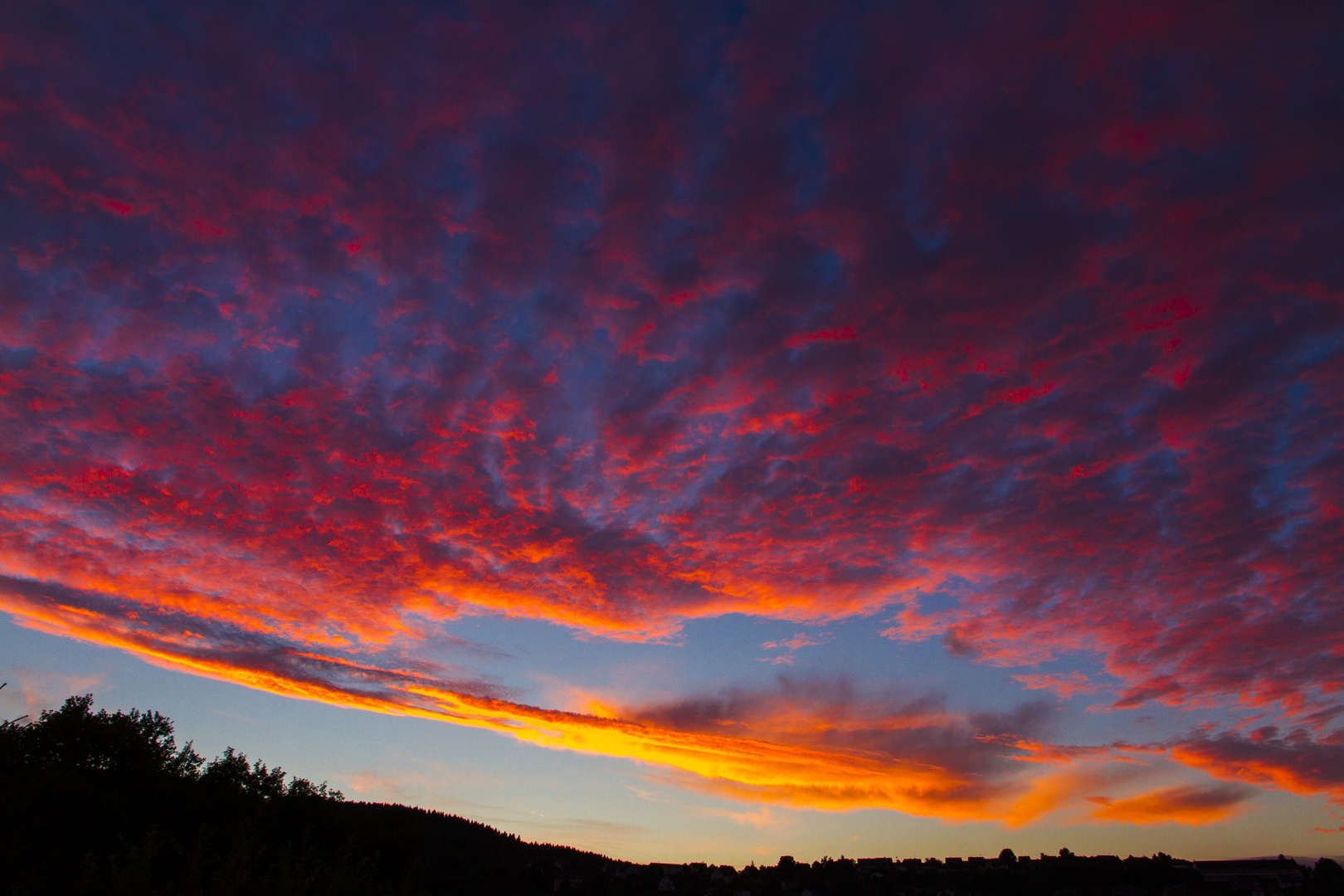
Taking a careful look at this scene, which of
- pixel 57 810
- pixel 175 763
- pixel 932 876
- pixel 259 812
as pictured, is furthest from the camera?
pixel 932 876

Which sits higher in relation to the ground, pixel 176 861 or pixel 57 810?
pixel 57 810

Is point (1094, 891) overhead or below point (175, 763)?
below

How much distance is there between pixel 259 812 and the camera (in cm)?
5972

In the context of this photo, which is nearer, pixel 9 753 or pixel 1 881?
Answer: pixel 1 881

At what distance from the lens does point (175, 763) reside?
55.1 metres

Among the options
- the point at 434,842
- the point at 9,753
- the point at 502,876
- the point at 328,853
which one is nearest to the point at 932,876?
the point at 502,876

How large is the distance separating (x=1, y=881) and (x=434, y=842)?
14087 centimetres

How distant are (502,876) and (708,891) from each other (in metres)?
66.5

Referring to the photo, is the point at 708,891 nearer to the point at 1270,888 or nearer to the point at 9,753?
the point at 1270,888

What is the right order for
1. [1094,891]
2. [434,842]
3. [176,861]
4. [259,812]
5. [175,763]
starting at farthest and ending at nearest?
[434,842]
[1094,891]
[259,812]
[175,763]
[176,861]

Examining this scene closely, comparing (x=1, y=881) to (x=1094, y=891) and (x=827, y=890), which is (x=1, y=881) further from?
(x=827, y=890)

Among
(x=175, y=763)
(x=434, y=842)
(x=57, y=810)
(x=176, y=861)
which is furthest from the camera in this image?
(x=434, y=842)

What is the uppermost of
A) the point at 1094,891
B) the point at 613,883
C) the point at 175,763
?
the point at 175,763

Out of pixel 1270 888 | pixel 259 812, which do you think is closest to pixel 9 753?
pixel 259 812
